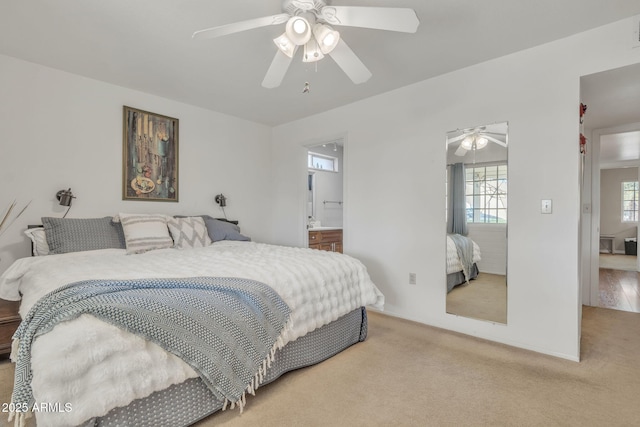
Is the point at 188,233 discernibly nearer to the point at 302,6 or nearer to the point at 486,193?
the point at 302,6

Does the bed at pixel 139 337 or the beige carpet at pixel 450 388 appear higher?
the bed at pixel 139 337

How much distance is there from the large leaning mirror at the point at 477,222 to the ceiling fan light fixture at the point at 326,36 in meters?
1.58

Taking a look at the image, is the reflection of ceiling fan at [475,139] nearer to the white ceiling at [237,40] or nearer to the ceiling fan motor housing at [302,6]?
the white ceiling at [237,40]

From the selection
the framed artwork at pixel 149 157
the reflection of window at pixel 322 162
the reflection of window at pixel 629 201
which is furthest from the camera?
the reflection of window at pixel 629 201

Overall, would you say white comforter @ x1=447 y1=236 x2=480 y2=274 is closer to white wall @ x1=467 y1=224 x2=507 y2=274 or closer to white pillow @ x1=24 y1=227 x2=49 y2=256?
white wall @ x1=467 y1=224 x2=507 y2=274

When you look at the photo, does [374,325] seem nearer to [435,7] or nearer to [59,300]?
[59,300]

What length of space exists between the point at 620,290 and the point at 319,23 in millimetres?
5250

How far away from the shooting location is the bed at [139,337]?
3.49ft

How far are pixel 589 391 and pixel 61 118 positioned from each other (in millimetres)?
4576

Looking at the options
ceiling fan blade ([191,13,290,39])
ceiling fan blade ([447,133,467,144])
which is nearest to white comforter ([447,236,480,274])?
ceiling fan blade ([447,133,467,144])

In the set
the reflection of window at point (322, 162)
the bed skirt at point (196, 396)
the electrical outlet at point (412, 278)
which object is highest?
the reflection of window at point (322, 162)

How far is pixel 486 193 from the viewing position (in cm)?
269

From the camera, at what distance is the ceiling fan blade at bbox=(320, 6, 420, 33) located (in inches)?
60.7

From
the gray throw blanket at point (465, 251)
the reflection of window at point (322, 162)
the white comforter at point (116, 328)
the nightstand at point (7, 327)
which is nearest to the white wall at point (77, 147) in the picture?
the white comforter at point (116, 328)
